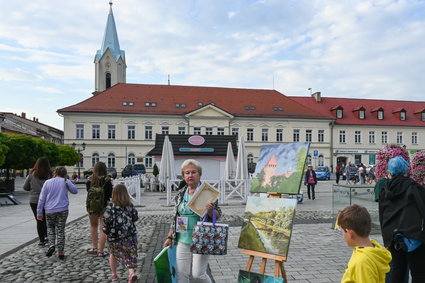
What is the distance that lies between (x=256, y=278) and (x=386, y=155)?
341 centimetres

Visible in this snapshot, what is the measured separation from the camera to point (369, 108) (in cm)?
5712

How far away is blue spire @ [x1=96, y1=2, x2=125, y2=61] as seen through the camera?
60222 mm

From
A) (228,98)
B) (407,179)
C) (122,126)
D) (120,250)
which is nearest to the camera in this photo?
(407,179)

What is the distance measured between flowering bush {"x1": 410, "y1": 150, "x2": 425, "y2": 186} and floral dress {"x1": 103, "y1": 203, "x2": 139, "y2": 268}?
4.01m

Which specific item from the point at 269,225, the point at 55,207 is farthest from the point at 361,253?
the point at 55,207

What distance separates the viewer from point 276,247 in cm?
427

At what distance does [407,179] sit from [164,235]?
6.31 m

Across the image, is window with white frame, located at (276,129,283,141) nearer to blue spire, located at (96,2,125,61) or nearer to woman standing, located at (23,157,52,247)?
blue spire, located at (96,2,125,61)

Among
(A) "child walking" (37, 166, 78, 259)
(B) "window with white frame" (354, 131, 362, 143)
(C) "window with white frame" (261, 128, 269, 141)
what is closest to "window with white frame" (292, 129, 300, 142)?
(C) "window with white frame" (261, 128, 269, 141)

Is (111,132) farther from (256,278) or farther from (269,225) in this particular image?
(256,278)

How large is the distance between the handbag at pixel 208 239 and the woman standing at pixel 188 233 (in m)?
0.18

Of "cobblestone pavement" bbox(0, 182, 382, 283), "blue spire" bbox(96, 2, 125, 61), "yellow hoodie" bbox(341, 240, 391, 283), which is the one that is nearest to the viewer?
"yellow hoodie" bbox(341, 240, 391, 283)

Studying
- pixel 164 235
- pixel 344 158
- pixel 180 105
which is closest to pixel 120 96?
pixel 180 105

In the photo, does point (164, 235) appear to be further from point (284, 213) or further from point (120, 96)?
point (120, 96)
